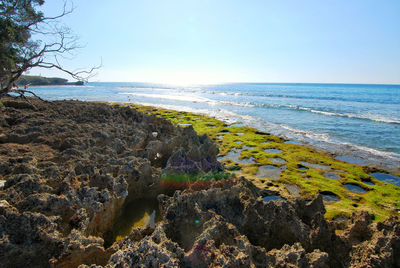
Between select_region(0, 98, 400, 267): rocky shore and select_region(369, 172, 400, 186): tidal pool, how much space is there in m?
10.6

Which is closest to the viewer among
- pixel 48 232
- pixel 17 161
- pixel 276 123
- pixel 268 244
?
pixel 48 232

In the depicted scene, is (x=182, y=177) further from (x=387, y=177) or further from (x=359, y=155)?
(x=359, y=155)

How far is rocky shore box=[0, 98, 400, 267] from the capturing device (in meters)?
4.30

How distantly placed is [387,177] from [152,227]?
16.0 m

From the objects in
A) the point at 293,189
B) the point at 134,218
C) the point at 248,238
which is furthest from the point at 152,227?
the point at 293,189

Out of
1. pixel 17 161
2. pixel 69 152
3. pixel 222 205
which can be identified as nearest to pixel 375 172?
pixel 222 205

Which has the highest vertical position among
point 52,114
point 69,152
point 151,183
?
point 52,114

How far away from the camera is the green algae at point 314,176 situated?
10891mm

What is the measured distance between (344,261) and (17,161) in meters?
9.59

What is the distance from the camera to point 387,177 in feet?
47.9

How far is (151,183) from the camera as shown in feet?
30.1

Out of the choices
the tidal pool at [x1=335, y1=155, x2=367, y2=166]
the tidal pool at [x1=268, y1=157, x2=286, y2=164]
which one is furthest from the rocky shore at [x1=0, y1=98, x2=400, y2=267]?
the tidal pool at [x1=335, y1=155, x2=367, y2=166]

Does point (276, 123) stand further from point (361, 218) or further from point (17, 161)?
point (17, 161)

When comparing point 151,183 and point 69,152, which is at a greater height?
point 69,152
